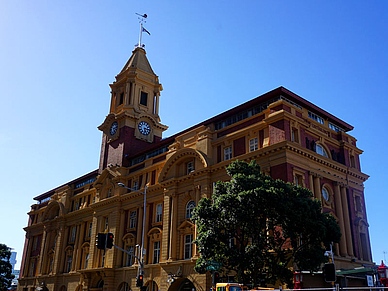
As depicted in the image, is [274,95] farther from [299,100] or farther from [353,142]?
[353,142]

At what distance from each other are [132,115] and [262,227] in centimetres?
3494

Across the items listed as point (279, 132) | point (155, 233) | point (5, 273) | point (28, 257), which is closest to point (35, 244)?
point (28, 257)

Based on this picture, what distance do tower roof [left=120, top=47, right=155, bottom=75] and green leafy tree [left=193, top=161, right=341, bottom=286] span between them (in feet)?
128

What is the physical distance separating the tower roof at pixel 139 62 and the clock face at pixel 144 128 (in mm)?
9380

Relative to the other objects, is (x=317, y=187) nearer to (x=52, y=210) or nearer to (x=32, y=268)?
(x=52, y=210)

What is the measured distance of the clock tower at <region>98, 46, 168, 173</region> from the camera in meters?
57.8

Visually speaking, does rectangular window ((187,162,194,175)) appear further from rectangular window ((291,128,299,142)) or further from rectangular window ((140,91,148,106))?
rectangular window ((140,91,148,106))

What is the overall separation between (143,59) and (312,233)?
45.7 m

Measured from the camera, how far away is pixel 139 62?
63594mm

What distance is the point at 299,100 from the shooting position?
39375mm

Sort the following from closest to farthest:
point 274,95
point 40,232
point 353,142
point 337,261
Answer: point 337,261
point 274,95
point 353,142
point 40,232

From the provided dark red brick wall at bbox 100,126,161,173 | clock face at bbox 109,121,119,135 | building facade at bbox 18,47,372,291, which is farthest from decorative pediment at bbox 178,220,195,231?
clock face at bbox 109,121,119,135

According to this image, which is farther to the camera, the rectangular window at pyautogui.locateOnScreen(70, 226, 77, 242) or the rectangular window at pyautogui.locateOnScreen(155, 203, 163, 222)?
the rectangular window at pyautogui.locateOnScreen(70, 226, 77, 242)

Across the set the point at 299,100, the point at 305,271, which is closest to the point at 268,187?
the point at 305,271
